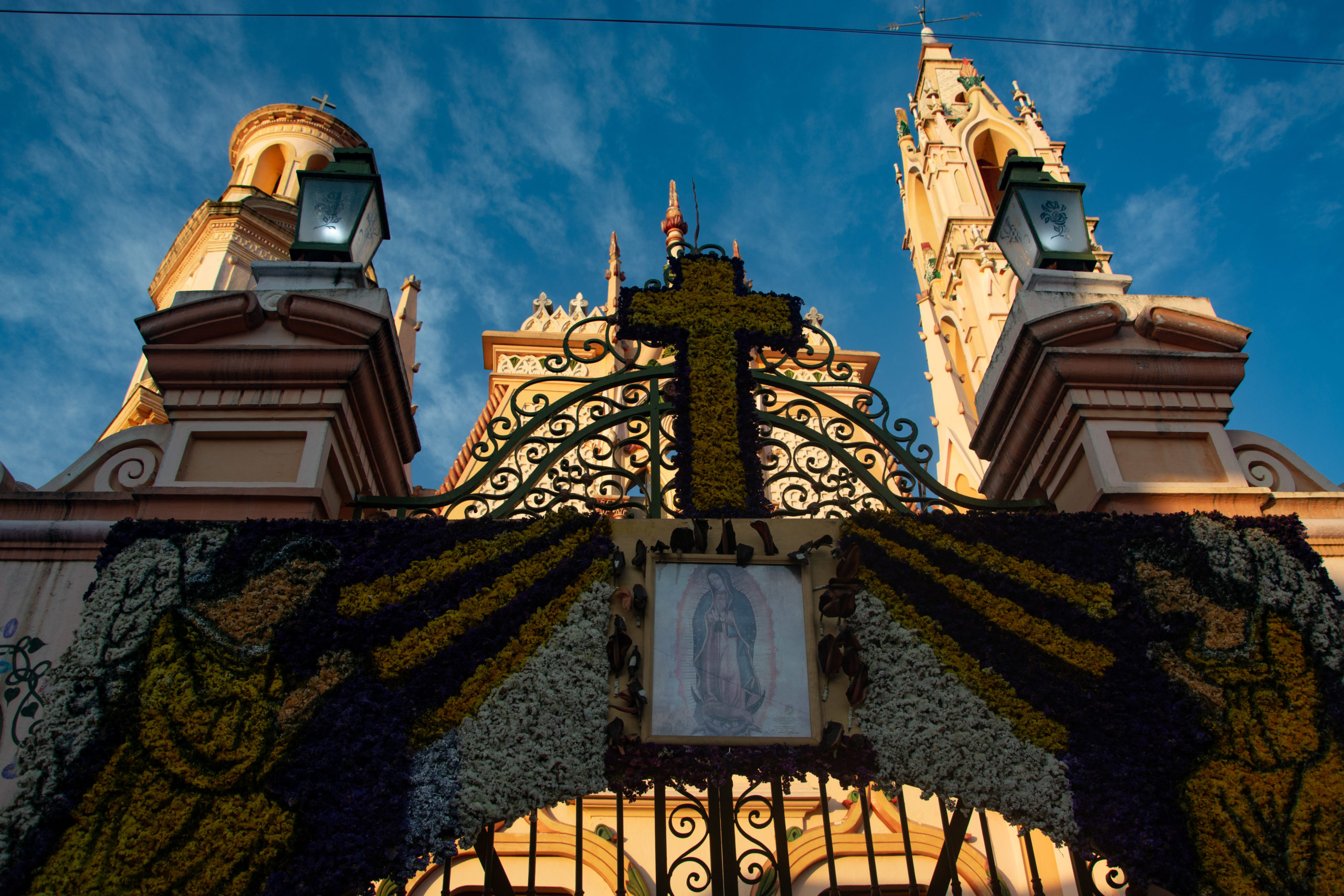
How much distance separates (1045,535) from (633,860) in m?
Result: 6.81

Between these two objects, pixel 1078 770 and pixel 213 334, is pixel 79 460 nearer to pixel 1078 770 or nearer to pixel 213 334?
pixel 213 334

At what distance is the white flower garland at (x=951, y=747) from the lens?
4.28 m

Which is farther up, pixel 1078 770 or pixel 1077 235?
pixel 1077 235

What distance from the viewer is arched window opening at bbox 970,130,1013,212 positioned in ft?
67.6

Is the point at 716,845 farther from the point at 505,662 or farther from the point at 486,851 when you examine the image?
the point at 505,662

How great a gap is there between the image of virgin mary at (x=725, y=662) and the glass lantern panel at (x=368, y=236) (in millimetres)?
3616

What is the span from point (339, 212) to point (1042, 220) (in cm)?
519

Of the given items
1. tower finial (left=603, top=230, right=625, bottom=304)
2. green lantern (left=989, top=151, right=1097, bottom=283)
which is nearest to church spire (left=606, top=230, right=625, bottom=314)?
tower finial (left=603, top=230, right=625, bottom=304)

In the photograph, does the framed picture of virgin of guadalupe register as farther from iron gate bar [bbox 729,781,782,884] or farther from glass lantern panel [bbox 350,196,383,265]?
glass lantern panel [bbox 350,196,383,265]

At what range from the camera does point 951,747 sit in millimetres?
4414

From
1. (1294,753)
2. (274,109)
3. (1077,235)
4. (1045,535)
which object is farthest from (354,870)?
(274,109)

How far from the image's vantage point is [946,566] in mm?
5094

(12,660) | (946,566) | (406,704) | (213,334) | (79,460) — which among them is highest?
(213,334)

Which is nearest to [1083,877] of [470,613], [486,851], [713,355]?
[486,851]
